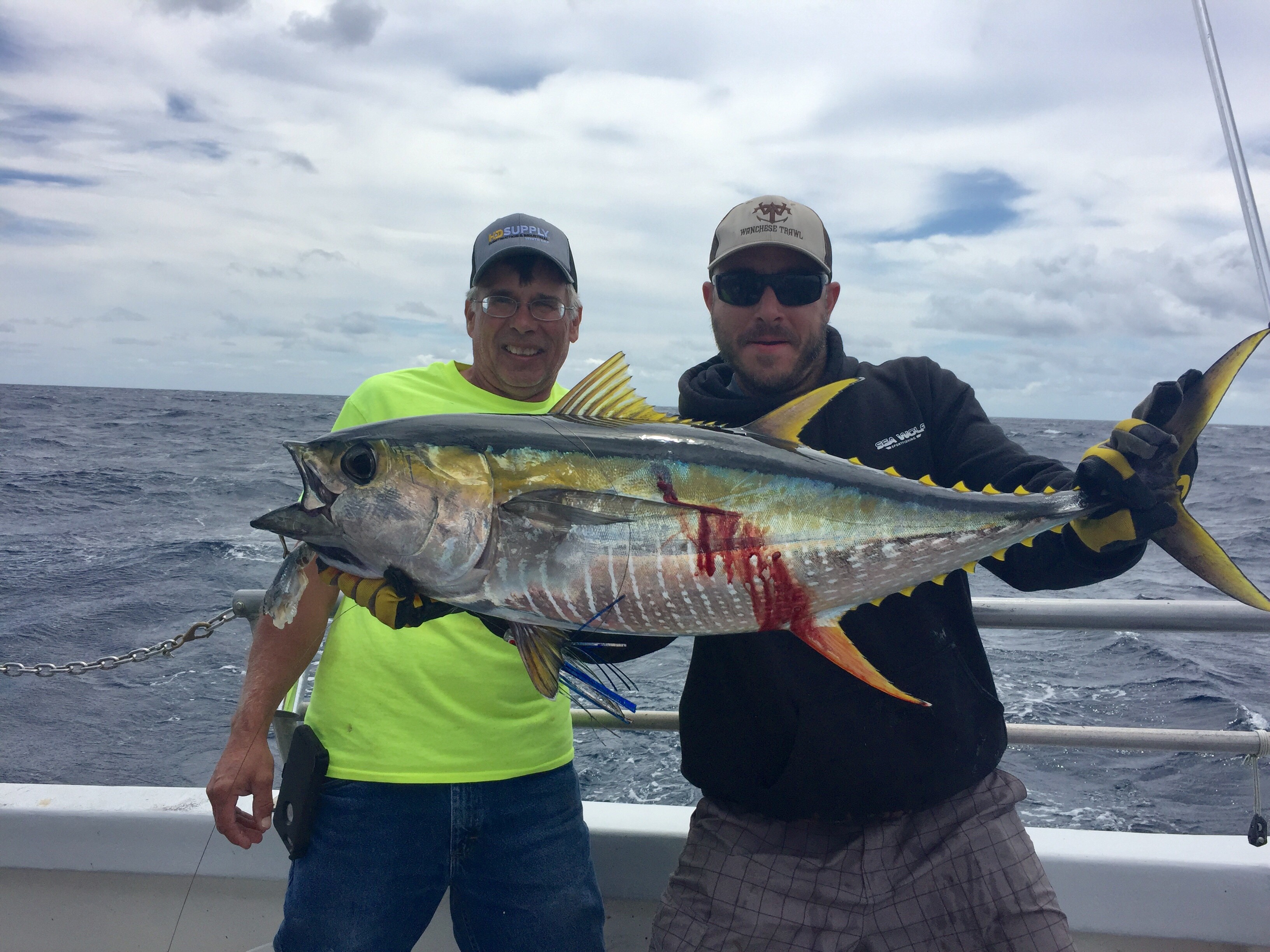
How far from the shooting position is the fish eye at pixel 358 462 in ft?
5.59

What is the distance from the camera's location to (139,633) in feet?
29.8

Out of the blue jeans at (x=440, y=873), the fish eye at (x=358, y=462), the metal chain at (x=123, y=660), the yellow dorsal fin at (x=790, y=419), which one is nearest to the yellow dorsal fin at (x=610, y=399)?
the yellow dorsal fin at (x=790, y=419)

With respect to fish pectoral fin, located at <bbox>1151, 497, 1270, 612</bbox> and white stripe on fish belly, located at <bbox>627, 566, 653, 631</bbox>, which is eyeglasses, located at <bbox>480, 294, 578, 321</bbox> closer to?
white stripe on fish belly, located at <bbox>627, 566, 653, 631</bbox>

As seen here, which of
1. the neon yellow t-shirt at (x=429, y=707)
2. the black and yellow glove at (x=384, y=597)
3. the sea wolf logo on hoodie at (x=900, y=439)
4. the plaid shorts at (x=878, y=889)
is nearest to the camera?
the black and yellow glove at (x=384, y=597)

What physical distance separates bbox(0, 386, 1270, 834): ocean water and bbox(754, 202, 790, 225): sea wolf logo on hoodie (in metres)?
2.15

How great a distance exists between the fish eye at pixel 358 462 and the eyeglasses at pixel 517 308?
114 cm

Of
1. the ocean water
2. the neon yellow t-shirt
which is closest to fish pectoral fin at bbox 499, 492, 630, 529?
the neon yellow t-shirt

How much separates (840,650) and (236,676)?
7843mm

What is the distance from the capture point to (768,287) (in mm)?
2549

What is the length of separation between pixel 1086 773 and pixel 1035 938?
458 cm

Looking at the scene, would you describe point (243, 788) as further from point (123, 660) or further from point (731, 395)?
point (731, 395)

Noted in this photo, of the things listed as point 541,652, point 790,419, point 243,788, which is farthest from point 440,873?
point 790,419

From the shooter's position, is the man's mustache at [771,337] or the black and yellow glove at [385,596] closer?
the black and yellow glove at [385,596]

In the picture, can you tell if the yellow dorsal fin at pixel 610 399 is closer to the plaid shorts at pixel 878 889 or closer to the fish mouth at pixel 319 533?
the fish mouth at pixel 319 533
